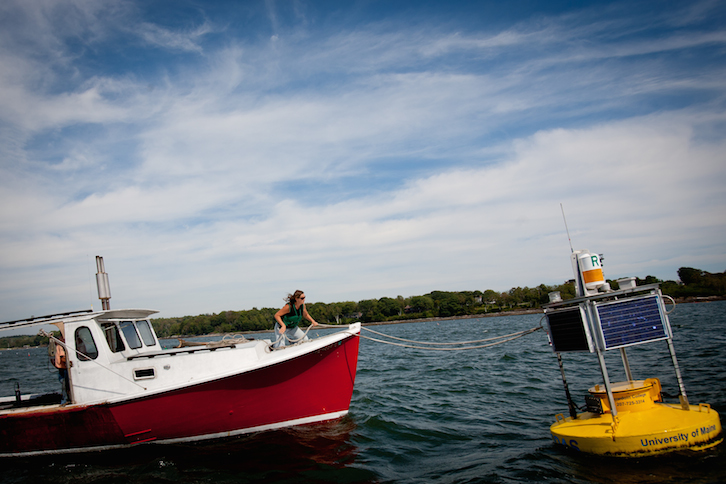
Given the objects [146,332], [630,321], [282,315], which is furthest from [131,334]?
[630,321]

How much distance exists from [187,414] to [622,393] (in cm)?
802

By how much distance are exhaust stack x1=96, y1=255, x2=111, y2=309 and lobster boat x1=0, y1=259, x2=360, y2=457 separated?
1203 mm

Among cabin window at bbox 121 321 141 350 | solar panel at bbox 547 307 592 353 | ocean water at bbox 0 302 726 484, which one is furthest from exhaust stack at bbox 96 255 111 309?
solar panel at bbox 547 307 592 353

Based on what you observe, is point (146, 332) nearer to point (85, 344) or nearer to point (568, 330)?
point (85, 344)

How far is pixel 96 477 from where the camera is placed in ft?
24.7

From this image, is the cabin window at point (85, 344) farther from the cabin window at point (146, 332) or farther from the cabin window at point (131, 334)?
the cabin window at point (146, 332)

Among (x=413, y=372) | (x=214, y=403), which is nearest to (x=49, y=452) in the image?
(x=214, y=403)

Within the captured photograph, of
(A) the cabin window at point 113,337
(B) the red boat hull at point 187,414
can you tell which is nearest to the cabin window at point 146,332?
(A) the cabin window at point 113,337

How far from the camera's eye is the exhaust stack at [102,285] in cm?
1021

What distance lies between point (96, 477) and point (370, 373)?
1161 centimetres

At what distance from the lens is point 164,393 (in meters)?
8.08

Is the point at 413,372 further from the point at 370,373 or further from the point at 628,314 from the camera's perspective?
the point at 628,314

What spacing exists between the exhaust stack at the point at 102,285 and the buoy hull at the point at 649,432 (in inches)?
416

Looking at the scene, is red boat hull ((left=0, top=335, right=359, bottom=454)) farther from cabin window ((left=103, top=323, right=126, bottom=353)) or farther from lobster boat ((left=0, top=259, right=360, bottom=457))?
cabin window ((left=103, top=323, right=126, bottom=353))
